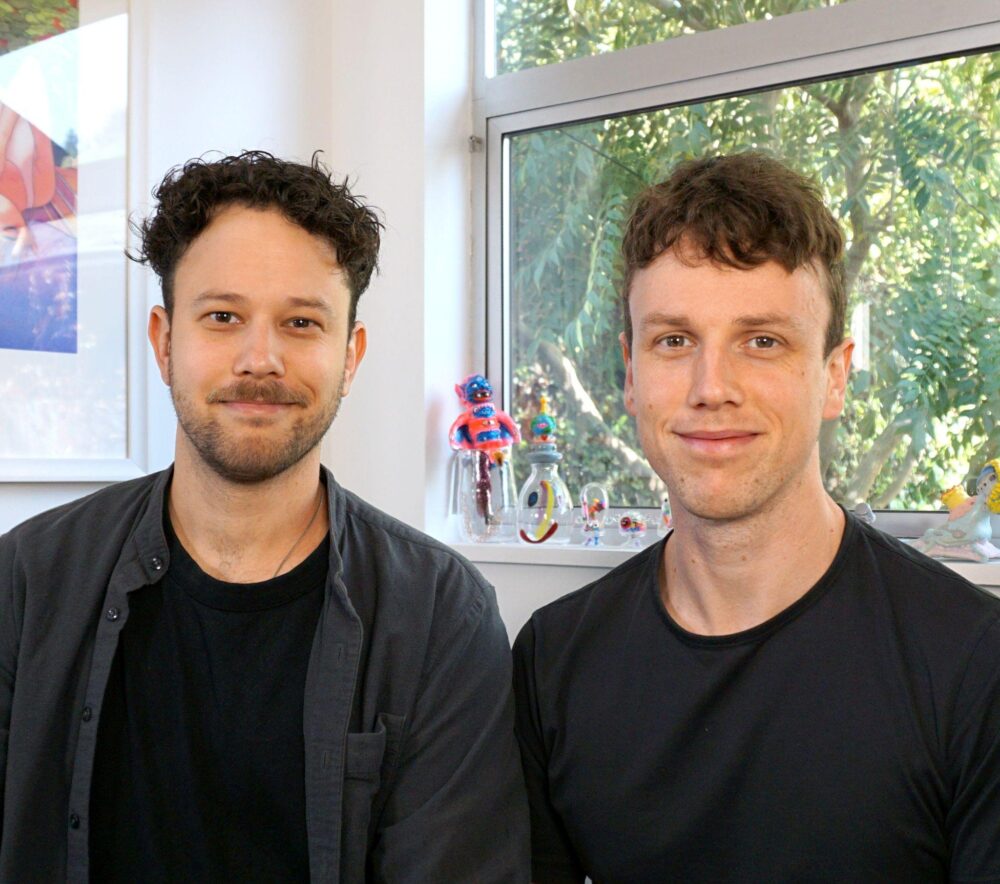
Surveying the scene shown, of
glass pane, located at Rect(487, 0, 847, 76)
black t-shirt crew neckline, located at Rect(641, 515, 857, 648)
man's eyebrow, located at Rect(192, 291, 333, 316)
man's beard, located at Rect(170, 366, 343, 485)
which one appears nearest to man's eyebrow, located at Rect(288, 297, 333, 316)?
man's eyebrow, located at Rect(192, 291, 333, 316)

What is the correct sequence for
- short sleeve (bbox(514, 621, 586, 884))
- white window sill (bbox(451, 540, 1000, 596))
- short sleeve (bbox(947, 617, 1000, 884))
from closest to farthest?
short sleeve (bbox(947, 617, 1000, 884))
short sleeve (bbox(514, 621, 586, 884))
white window sill (bbox(451, 540, 1000, 596))

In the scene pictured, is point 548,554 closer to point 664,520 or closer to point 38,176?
point 664,520

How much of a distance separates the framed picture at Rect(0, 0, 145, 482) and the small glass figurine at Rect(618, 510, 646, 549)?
926mm

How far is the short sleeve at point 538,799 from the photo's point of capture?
1494 mm

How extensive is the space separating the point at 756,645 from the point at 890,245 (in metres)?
1.13

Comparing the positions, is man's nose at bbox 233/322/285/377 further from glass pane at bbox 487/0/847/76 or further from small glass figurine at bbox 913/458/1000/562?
glass pane at bbox 487/0/847/76

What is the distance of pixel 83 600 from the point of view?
4.99ft

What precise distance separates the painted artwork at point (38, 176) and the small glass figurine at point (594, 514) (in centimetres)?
101

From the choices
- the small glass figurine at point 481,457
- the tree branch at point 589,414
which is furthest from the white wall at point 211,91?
the tree branch at point 589,414

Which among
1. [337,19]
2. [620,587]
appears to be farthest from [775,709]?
[337,19]

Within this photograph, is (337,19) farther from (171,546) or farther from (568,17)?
(171,546)

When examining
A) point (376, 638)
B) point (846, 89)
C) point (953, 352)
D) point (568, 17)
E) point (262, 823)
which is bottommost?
point (262, 823)

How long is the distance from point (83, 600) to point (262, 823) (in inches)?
14.7

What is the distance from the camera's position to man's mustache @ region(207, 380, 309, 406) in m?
1.51
